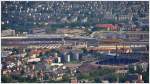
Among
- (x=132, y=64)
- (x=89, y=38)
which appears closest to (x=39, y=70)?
(x=89, y=38)

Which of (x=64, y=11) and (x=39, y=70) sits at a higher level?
(x=64, y=11)

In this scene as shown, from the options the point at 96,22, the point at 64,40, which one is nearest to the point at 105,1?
the point at 96,22

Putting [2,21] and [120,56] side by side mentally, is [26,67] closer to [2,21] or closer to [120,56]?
[2,21]

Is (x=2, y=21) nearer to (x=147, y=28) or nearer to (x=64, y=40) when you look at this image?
(x=64, y=40)

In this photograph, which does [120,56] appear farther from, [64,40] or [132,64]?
[64,40]

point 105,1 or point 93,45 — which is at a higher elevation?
point 105,1
